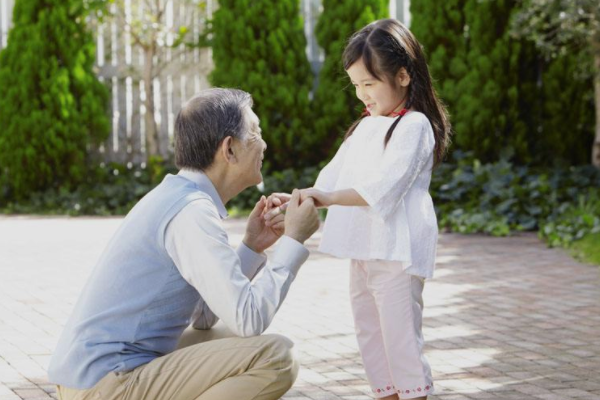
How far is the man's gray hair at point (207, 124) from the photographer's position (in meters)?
2.89

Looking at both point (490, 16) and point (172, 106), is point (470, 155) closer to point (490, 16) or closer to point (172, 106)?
point (490, 16)

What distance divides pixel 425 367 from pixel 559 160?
26.3ft

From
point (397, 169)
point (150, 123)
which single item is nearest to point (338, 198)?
point (397, 169)

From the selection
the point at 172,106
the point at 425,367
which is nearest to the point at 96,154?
the point at 172,106

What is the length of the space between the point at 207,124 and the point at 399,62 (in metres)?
0.89

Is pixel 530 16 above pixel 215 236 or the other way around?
above

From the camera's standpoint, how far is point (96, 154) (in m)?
13.4

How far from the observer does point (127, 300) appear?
2809 millimetres

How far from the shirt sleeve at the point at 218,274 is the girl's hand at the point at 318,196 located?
37 centimetres

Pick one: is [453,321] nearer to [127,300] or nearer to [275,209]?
[275,209]

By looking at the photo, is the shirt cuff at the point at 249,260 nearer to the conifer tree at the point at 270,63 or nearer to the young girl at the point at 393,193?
the young girl at the point at 393,193

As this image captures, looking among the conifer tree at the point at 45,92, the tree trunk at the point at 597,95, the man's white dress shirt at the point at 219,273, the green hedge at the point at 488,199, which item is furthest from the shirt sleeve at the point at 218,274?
the conifer tree at the point at 45,92

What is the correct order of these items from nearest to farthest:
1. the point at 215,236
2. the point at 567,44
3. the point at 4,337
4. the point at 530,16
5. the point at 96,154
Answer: the point at 215,236
the point at 4,337
the point at 530,16
the point at 567,44
the point at 96,154

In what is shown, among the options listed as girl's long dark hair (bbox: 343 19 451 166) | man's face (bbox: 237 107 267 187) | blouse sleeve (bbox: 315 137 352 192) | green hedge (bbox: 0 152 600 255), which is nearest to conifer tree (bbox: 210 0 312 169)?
green hedge (bbox: 0 152 600 255)
